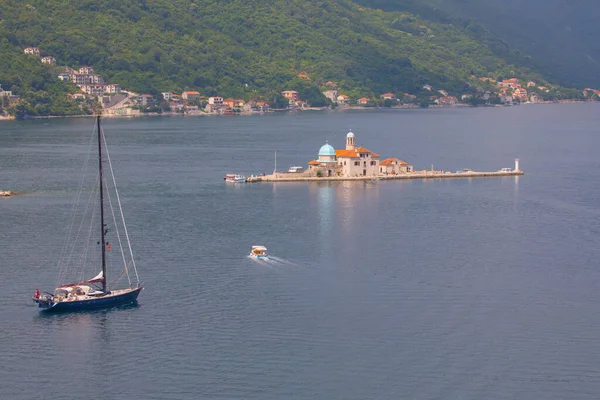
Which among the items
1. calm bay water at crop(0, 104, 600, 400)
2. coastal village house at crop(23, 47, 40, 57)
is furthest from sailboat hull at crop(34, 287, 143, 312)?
coastal village house at crop(23, 47, 40, 57)

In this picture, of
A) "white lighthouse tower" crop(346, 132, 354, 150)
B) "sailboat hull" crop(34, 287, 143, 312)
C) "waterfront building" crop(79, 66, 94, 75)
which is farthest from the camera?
"waterfront building" crop(79, 66, 94, 75)

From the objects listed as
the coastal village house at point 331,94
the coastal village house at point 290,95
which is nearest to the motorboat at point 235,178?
the coastal village house at point 290,95

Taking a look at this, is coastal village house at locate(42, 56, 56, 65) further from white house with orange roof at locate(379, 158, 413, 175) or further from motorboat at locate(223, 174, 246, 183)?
white house with orange roof at locate(379, 158, 413, 175)

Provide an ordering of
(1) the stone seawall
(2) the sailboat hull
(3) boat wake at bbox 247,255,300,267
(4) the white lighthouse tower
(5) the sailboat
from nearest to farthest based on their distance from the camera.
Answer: (2) the sailboat hull < (5) the sailboat < (3) boat wake at bbox 247,255,300,267 < (1) the stone seawall < (4) the white lighthouse tower

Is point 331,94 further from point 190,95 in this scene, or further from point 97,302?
point 97,302

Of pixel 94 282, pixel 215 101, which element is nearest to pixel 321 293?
pixel 94 282

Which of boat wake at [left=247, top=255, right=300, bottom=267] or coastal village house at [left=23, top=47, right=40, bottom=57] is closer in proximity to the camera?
boat wake at [left=247, top=255, right=300, bottom=267]
